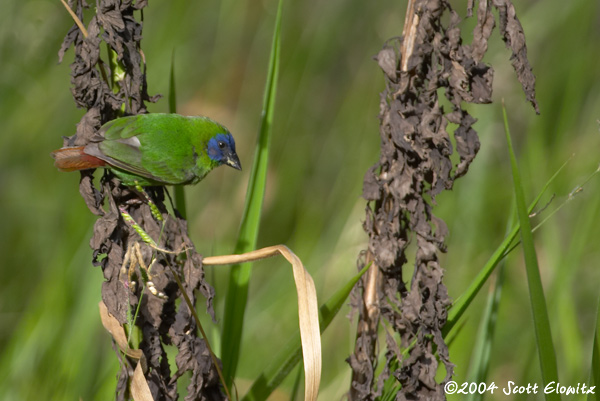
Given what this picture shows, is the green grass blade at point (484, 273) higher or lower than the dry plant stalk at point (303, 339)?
higher

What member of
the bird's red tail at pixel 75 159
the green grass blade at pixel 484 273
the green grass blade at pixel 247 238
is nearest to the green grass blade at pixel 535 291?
the green grass blade at pixel 484 273

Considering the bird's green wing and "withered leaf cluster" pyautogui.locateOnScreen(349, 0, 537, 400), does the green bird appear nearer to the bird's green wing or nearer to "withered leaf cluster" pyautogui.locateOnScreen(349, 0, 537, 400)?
the bird's green wing

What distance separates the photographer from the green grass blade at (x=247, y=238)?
79.4 inches

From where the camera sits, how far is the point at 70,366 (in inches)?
98.1

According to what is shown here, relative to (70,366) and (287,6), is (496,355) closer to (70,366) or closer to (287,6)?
(70,366)

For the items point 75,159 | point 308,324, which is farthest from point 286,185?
point 308,324

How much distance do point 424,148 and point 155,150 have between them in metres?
1.18

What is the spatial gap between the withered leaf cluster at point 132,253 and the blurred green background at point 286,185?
640 millimetres

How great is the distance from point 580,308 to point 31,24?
11.8 feet

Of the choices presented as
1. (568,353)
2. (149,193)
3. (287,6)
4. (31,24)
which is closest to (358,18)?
(287,6)

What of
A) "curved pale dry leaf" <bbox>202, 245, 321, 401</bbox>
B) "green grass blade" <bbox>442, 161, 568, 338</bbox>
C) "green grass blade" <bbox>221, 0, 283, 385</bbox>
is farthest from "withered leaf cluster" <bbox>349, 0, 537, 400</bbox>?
"green grass blade" <bbox>221, 0, 283, 385</bbox>

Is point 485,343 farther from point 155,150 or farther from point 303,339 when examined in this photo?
point 155,150

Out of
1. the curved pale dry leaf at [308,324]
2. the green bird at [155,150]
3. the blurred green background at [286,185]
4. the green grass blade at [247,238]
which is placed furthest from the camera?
the blurred green background at [286,185]

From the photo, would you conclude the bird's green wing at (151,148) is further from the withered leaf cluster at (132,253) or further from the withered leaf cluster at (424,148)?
the withered leaf cluster at (424,148)
